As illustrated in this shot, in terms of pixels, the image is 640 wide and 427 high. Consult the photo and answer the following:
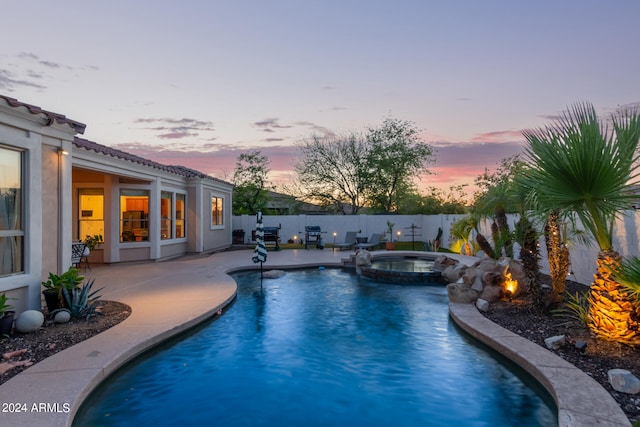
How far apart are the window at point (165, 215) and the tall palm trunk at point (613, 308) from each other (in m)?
13.3

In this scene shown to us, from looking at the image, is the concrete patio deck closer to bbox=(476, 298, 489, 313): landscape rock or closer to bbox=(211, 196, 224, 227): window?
bbox=(476, 298, 489, 313): landscape rock

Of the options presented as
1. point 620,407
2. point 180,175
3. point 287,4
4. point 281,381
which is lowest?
point 281,381

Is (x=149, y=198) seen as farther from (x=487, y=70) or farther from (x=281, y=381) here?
(x=487, y=70)

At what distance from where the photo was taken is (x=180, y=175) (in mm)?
15312

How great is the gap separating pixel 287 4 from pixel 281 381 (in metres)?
10.4

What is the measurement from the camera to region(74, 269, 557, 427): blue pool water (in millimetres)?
3781

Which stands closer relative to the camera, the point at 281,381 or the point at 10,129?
the point at 281,381

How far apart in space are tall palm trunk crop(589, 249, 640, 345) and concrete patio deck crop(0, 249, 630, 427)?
2.70 ft

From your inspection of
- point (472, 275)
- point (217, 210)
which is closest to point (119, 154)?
point (217, 210)

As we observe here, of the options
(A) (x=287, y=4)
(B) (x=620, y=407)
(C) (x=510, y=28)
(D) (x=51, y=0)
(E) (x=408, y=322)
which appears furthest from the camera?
(A) (x=287, y=4)

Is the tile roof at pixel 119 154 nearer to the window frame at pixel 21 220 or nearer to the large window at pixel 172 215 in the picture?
the large window at pixel 172 215

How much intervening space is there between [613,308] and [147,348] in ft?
19.5

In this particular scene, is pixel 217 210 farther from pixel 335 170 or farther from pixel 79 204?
pixel 335 170

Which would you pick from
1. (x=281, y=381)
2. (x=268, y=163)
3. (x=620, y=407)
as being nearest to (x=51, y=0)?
(x=281, y=381)
